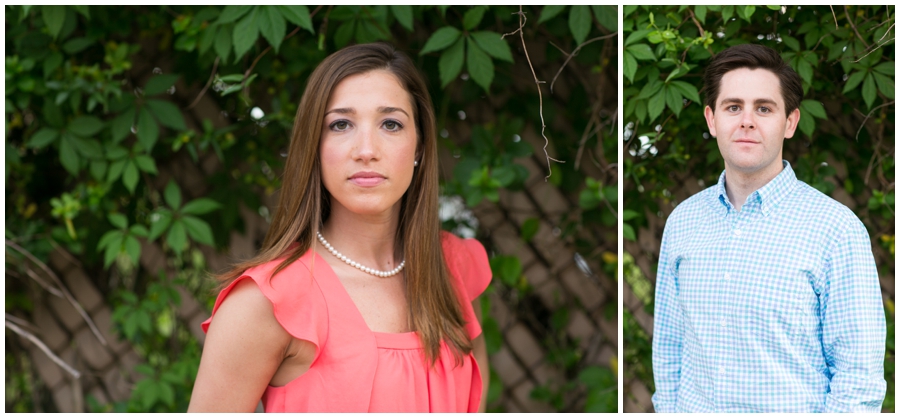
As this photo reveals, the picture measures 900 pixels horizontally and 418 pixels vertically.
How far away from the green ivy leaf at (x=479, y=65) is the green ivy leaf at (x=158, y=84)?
2.27 feet

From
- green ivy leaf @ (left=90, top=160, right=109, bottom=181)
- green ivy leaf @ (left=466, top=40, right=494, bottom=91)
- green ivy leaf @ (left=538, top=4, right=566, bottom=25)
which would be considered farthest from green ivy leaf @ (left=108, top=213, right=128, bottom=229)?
green ivy leaf @ (left=538, top=4, right=566, bottom=25)

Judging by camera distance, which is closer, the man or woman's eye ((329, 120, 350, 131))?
the man

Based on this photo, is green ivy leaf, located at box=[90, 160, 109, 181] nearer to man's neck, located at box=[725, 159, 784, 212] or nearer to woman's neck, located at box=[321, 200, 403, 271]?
woman's neck, located at box=[321, 200, 403, 271]

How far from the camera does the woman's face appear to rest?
3.17 ft

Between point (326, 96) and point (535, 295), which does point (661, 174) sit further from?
point (535, 295)

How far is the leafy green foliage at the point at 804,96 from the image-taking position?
0.96 m

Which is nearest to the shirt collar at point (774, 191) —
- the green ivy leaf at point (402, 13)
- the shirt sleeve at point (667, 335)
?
the shirt sleeve at point (667, 335)

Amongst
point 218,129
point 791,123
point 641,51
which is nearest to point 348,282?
point 641,51

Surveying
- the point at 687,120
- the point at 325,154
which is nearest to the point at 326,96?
the point at 325,154

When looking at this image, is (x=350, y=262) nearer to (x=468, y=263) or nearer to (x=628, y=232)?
(x=468, y=263)

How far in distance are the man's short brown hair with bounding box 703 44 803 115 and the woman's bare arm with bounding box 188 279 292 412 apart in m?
0.70

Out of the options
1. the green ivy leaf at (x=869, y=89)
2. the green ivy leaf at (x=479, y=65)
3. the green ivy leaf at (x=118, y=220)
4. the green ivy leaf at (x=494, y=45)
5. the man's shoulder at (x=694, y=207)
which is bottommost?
the green ivy leaf at (x=118, y=220)

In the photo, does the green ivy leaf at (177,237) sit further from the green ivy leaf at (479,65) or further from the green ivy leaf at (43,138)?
the green ivy leaf at (479,65)

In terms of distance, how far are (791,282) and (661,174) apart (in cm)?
31
